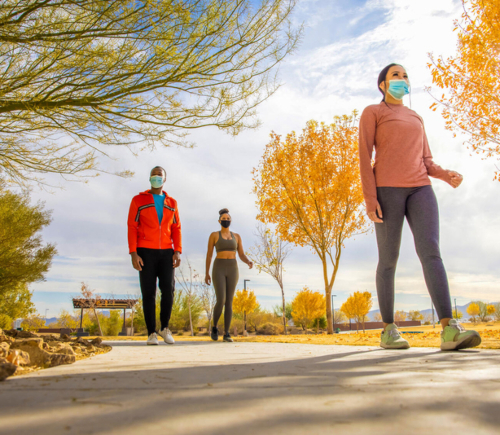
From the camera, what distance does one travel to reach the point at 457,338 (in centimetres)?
293

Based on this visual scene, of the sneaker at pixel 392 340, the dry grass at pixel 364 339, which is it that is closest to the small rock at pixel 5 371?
the sneaker at pixel 392 340

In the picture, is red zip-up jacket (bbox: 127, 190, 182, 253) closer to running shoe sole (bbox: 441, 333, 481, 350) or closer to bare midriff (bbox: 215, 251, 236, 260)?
bare midriff (bbox: 215, 251, 236, 260)

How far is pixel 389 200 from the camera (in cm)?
355

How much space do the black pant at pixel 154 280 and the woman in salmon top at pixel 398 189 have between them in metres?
2.81

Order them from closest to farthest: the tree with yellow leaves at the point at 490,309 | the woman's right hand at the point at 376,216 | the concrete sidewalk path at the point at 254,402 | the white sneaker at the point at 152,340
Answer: the concrete sidewalk path at the point at 254,402 < the woman's right hand at the point at 376,216 < the white sneaker at the point at 152,340 < the tree with yellow leaves at the point at 490,309

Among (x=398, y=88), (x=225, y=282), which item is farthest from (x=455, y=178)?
(x=225, y=282)

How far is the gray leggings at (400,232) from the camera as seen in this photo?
3281 millimetres

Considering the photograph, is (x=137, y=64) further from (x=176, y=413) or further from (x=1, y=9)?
(x=176, y=413)

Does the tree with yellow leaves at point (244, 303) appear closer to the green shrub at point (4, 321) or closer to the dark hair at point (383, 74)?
the green shrub at point (4, 321)

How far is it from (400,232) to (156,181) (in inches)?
131

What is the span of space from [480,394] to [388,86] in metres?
3.40

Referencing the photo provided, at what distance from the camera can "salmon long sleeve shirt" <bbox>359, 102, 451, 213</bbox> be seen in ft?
11.6

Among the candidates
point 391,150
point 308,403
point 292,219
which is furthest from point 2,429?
point 292,219

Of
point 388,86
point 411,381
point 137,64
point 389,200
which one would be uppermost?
point 137,64
